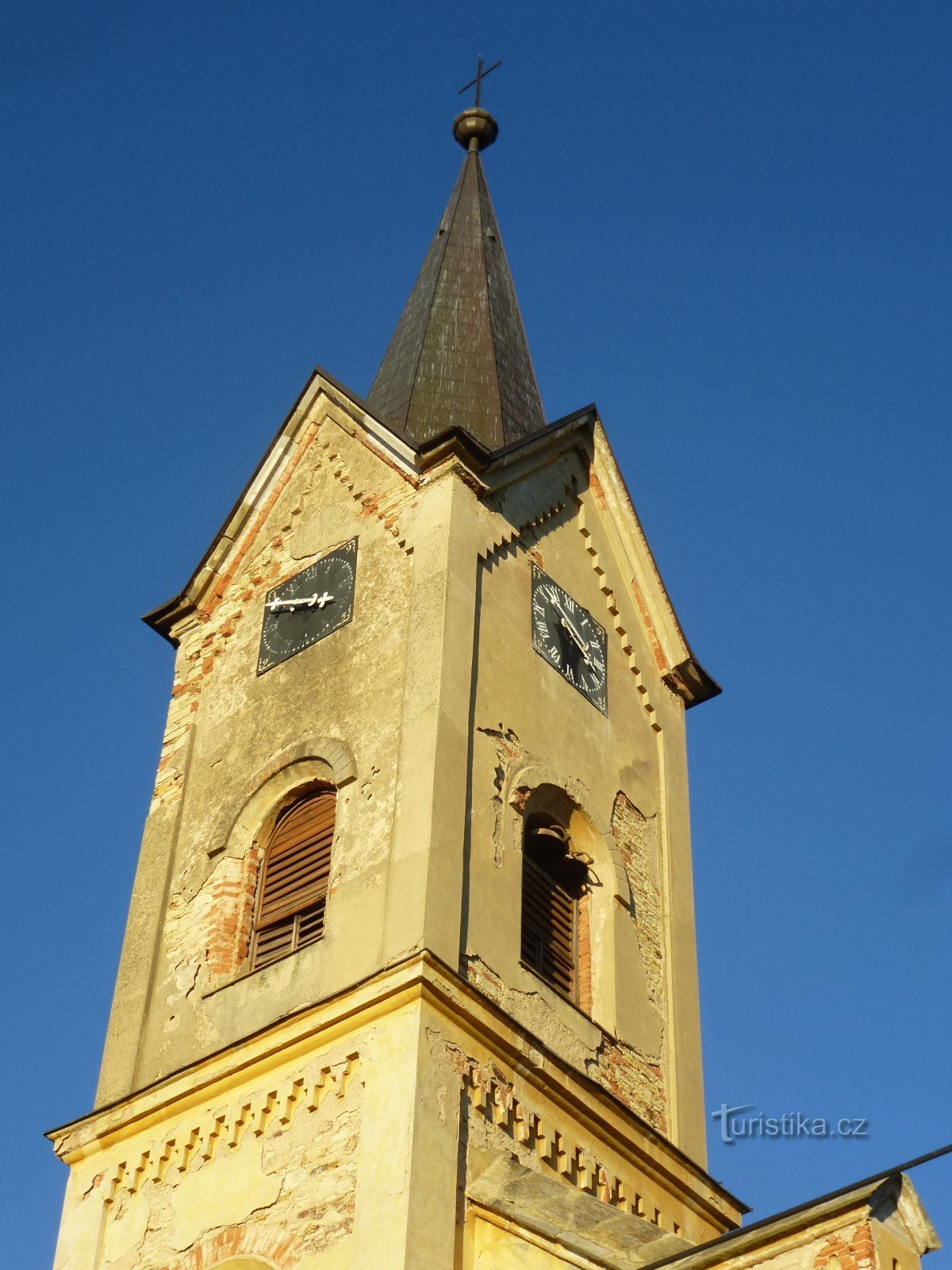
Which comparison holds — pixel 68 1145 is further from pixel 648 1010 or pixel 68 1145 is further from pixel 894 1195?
pixel 894 1195

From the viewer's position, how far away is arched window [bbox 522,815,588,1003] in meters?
16.6

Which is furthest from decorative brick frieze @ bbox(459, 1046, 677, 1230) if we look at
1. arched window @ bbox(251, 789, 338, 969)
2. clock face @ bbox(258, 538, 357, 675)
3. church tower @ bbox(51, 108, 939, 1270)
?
clock face @ bbox(258, 538, 357, 675)

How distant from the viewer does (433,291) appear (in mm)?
23531

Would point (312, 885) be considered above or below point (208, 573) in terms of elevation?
below

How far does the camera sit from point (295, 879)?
16.7 metres

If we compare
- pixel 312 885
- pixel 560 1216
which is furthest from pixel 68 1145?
pixel 560 1216

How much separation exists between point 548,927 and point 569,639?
10.4 feet

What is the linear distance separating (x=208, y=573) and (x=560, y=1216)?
351 inches

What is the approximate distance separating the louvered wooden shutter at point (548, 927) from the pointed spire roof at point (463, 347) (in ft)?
15.5

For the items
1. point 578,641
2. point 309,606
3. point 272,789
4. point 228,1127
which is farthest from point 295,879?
point 578,641

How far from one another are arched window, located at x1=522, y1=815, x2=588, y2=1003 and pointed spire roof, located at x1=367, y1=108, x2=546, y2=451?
4.35m

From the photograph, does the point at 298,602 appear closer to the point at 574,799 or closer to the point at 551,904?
the point at 574,799

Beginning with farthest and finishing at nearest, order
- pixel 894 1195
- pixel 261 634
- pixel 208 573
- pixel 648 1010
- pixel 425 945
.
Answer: pixel 208 573 → pixel 261 634 → pixel 648 1010 → pixel 425 945 → pixel 894 1195

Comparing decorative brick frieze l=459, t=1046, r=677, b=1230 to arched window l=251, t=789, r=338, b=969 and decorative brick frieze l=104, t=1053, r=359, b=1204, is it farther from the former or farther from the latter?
arched window l=251, t=789, r=338, b=969
